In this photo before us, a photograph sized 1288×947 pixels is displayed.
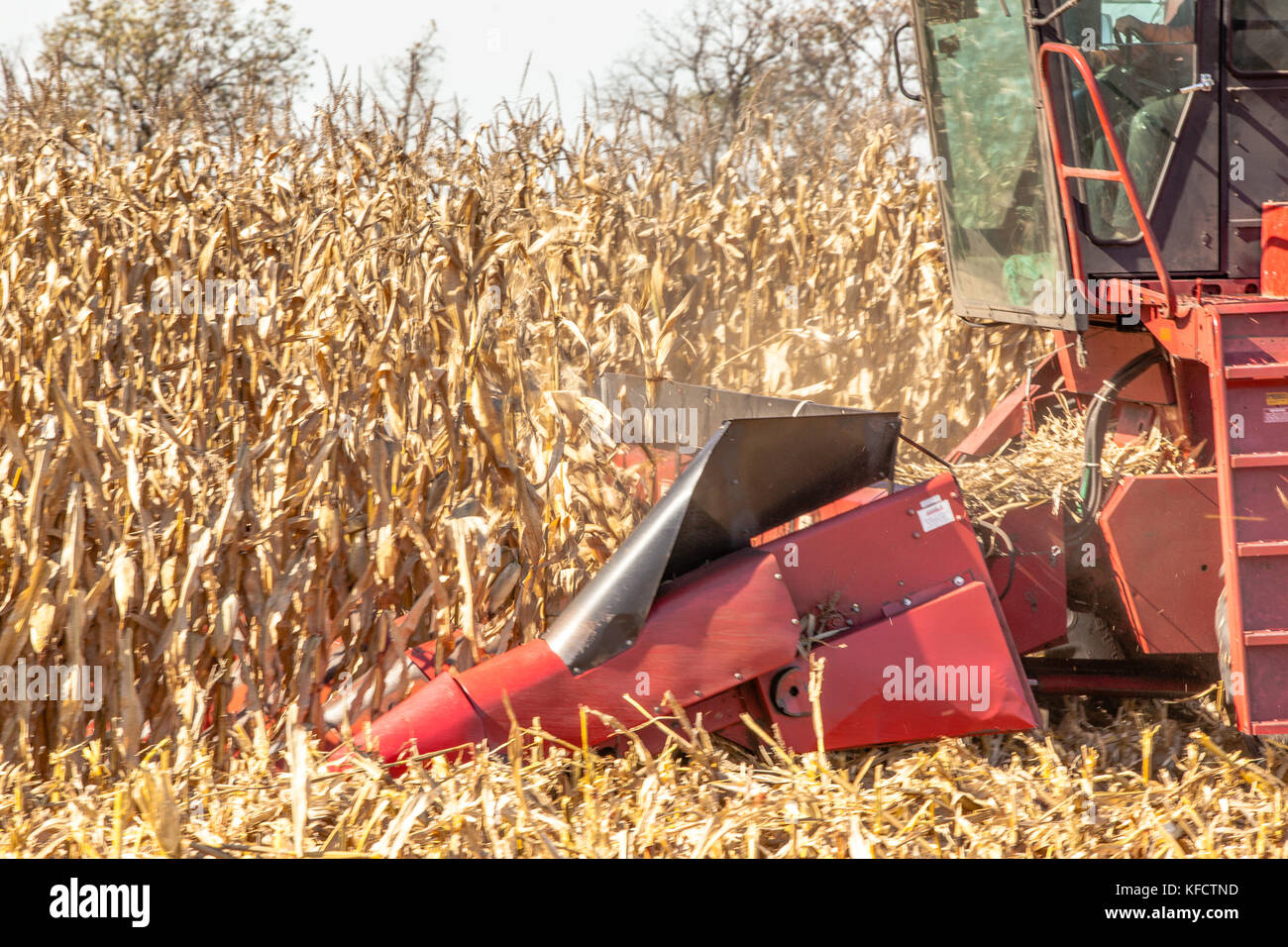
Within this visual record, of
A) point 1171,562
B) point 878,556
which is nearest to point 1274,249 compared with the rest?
point 1171,562

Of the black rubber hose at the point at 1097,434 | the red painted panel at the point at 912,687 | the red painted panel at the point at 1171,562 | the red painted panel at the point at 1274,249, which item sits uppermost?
the red painted panel at the point at 1274,249

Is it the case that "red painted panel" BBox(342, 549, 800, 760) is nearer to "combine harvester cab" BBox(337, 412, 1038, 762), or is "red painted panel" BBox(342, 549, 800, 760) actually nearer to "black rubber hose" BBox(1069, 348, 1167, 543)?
"combine harvester cab" BBox(337, 412, 1038, 762)

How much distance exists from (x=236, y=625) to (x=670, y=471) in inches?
57.4

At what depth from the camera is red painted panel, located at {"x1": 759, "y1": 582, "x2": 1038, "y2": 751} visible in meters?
2.56

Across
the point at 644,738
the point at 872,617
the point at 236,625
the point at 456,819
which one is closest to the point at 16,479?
the point at 236,625

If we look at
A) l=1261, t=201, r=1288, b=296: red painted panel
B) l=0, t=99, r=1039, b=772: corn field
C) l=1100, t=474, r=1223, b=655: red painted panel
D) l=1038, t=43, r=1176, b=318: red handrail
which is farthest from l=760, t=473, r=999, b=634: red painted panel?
l=1261, t=201, r=1288, b=296: red painted panel

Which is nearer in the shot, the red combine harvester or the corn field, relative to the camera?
the red combine harvester

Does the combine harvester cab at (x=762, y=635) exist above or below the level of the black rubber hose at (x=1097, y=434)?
below

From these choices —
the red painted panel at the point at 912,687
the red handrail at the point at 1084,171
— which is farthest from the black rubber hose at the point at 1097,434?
the red painted panel at the point at 912,687

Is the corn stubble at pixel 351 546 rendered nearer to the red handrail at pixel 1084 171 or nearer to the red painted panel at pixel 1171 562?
the red painted panel at pixel 1171 562

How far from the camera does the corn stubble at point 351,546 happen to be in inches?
94.8

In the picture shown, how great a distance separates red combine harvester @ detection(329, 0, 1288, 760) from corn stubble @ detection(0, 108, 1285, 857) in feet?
0.46

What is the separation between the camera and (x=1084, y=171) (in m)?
3.08
